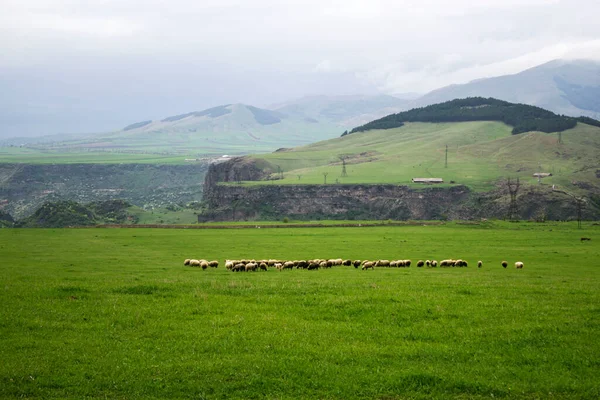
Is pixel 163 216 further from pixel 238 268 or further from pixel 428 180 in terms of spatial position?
pixel 238 268

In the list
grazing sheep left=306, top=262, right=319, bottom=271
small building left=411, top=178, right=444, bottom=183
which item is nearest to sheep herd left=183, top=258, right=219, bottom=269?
grazing sheep left=306, top=262, right=319, bottom=271

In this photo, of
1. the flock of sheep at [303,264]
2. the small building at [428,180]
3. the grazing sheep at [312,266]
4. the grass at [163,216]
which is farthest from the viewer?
the small building at [428,180]

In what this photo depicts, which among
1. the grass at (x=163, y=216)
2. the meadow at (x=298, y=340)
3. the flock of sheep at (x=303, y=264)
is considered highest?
the meadow at (x=298, y=340)

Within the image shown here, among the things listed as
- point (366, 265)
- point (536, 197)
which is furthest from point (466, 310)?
point (536, 197)

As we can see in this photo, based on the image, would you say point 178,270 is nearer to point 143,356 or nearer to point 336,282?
point 336,282

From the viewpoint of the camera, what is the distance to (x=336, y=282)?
93.5 feet

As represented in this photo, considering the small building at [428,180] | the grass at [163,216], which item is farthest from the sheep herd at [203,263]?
the small building at [428,180]

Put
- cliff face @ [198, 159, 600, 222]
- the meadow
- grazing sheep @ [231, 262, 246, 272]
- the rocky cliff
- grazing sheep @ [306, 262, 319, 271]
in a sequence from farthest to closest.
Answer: the rocky cliff < cliff face @ [198, 159, 600, 222] < grazing sheep @ [306, 262, 319, 271] < grazing sheep @ [231, 262, 246, 272] < the meadow

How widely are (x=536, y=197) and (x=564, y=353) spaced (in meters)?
139

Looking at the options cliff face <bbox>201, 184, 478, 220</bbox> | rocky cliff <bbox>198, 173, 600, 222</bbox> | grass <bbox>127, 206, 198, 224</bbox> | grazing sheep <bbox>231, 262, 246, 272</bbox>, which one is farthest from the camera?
cliff face <bbox>201, 184, 478, 220</bbox>

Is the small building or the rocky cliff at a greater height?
the small building

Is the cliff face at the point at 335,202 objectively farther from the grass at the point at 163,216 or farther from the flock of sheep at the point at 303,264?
the flock of sheep at the point at 303,264

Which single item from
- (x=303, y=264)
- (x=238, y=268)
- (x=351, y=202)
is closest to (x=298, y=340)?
(x=238, y=268)

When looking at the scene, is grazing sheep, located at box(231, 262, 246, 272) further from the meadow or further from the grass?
the grass
